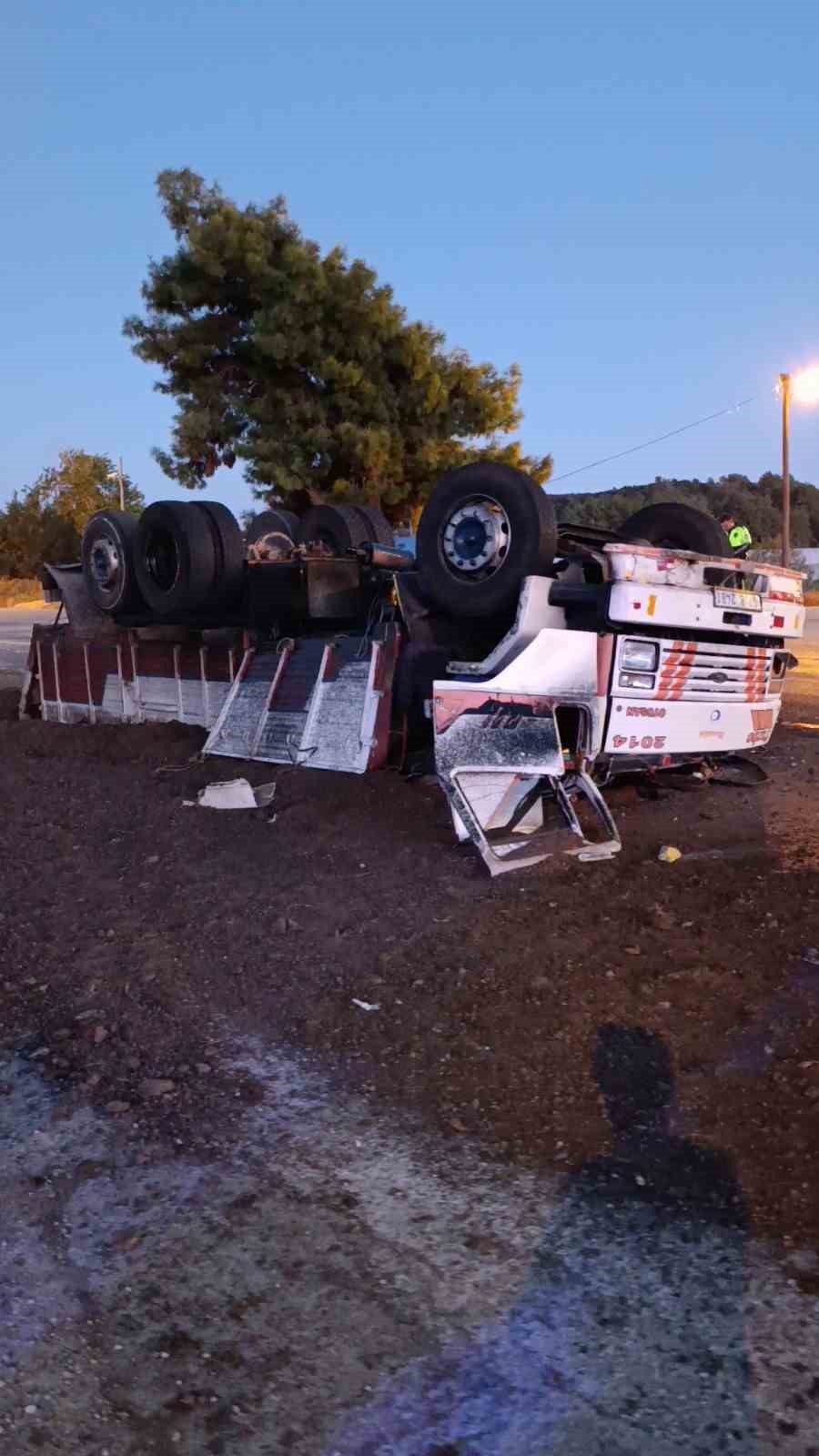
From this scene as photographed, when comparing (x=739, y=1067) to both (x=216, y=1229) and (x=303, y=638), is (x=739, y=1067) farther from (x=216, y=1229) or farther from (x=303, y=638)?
(x=303, y=638)

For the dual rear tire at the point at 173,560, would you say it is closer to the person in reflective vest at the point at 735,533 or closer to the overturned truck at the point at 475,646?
the overturned truck at the point at 475,646

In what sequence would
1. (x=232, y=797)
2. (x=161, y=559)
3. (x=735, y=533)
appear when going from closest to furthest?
(x=232, y=797)
(x=161, y=559)
(x=735, y=533)

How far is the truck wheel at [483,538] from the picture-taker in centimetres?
546

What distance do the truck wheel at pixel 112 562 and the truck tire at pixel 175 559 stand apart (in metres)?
0.22

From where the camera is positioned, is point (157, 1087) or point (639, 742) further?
point (639, 742)

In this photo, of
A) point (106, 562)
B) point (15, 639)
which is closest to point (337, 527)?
point (106, 562)

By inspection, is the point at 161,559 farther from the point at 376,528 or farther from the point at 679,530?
the point at 679,530

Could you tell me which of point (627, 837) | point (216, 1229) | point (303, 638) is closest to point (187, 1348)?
point (216, 1229)

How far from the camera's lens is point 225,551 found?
6.89m

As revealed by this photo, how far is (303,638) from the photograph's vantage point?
6.60 metres

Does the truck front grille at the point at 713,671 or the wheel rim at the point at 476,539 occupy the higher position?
the wheel rim at the point at 476,539

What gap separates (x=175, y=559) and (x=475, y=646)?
216cm

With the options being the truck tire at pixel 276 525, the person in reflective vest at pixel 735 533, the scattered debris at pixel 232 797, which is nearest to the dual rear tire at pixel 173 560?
the truck tire at pixel 276 525

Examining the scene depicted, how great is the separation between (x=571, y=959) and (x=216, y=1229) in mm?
1808
